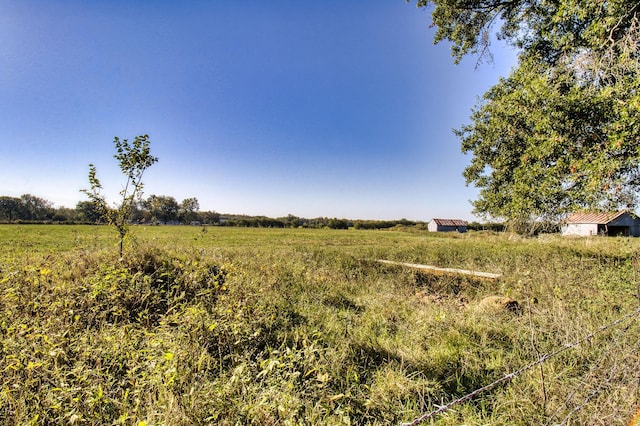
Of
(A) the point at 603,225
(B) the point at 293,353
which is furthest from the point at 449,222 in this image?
(B) the point at 293,353

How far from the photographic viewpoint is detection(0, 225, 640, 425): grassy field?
2672 mm

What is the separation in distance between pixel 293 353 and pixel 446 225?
83.4m

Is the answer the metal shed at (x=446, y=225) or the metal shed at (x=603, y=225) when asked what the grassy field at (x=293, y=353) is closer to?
the metal shed at (x=603, y=225)

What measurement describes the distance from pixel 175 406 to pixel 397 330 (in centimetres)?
357

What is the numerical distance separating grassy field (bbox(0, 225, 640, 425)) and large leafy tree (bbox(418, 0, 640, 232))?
10.1ft

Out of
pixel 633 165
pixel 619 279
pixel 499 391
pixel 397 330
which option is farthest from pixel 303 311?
pixel 633 165

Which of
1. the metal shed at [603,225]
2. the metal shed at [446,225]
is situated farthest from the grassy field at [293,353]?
the metal shed at [446,225]

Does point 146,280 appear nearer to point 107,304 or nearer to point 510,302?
point 107,304

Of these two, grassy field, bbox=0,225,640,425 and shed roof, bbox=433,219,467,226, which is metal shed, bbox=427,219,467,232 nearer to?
shed roof, bbox=433,219,467,226

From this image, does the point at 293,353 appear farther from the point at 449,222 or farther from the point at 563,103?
the point at 449,222

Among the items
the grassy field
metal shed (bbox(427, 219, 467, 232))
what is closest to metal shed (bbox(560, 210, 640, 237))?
metal shed (bbox(427, 219, 467, 232))

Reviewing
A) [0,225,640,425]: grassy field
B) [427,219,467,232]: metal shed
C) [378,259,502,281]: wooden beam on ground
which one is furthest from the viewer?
[427,219,467,232]: metal shed

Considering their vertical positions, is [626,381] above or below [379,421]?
above

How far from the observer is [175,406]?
2551 mm
